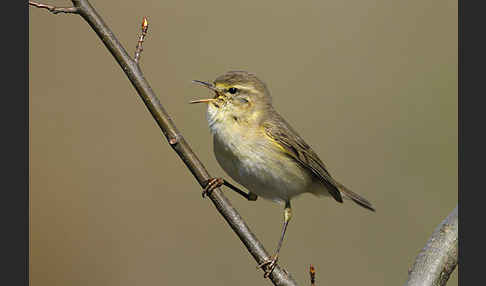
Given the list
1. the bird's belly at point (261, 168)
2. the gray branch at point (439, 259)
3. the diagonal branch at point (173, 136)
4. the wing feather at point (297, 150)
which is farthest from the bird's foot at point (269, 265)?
the wing feather at point (297, 150)

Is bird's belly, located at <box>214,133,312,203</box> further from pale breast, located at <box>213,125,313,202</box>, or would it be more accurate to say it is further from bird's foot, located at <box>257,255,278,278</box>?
bird's foot, located at <box>257,255,278,278</box>

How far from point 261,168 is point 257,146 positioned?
4.6 inches

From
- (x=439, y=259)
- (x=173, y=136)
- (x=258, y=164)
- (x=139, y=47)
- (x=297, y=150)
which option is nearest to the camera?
(x=439, y=259)

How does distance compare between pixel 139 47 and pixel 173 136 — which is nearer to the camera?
pixel 173 136

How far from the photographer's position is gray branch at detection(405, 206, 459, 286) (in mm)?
1861

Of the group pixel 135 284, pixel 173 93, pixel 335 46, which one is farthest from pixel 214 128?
pixel 335 46

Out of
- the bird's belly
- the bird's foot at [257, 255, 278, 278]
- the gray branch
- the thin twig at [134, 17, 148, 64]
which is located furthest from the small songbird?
the gray branch

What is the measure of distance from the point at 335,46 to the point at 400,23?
2.87ft

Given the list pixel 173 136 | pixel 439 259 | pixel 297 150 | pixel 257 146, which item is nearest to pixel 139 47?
pixel 173 136

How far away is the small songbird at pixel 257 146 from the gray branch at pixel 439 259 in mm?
1056

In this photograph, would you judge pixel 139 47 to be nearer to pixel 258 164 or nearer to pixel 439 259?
pixel 258 164

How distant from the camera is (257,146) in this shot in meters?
3.05

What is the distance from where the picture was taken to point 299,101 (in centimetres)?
547

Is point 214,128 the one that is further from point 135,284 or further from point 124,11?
point 124,11
